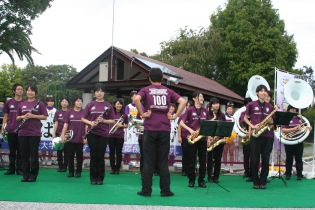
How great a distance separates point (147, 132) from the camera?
6.80 meters

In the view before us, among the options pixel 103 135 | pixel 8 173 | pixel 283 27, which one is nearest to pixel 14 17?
pixel 8 173

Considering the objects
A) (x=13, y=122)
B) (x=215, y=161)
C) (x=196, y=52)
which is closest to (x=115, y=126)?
(x=13, y=122)

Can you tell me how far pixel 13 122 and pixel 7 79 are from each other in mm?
55058

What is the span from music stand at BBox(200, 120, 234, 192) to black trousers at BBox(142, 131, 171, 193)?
94 centimetres

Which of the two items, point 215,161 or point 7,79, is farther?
point 7,79

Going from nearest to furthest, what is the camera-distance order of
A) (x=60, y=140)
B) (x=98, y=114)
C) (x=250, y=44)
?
1. (x=98, y=114)
2. (x=60, y=140)
3. (x=250, y=44)

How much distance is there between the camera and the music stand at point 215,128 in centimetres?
745

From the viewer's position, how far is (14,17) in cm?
2231

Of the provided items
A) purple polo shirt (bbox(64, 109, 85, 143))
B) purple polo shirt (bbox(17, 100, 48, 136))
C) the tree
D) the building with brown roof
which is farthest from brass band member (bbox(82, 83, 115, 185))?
the tree

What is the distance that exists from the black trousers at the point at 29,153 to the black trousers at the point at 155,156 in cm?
277

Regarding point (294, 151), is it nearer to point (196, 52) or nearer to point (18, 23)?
point (18, 23)

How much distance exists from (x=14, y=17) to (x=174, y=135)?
15.0m

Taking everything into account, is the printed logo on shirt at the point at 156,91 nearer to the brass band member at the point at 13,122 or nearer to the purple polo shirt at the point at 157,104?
the purple polo shirt at the point at 157,104

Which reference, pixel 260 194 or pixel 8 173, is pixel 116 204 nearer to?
pixel 260 194
